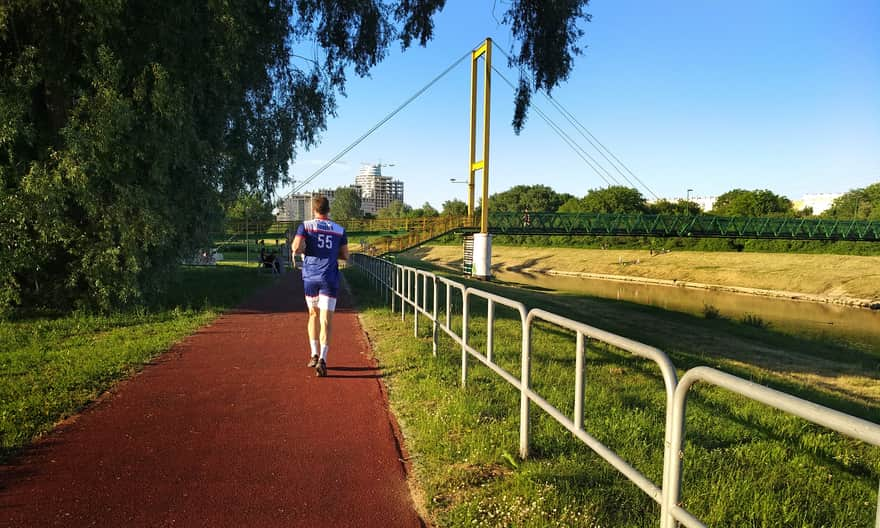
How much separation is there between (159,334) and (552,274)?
47.6 meters

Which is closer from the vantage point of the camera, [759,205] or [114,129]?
[114,129]

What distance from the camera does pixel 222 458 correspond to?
3.91 m

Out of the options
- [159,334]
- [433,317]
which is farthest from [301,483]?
[159,334]

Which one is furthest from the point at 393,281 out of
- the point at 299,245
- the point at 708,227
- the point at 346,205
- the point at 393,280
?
the point at 346,205

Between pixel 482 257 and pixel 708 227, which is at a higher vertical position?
pixel 708 227

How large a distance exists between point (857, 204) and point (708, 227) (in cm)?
5318

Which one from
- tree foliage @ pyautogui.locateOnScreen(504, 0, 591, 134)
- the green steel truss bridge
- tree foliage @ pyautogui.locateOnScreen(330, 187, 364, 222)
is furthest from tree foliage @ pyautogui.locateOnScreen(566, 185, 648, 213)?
tree foliage @ pyautogui.locateOnScreen(504, 0, 591, 134)

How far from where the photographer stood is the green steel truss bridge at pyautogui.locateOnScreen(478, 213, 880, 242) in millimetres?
44125

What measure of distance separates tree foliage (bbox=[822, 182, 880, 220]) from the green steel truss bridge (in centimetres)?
4147

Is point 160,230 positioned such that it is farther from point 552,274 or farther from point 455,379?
point 552,274

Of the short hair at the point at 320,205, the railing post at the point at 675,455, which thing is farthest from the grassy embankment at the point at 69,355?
the railing post at the point at 675,455

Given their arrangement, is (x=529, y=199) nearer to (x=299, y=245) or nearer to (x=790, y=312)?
(x=790, y=312)

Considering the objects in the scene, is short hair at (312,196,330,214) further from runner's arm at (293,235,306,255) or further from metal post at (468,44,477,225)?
metal post at (468,44,477,225)

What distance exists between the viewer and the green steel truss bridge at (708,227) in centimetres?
4412
